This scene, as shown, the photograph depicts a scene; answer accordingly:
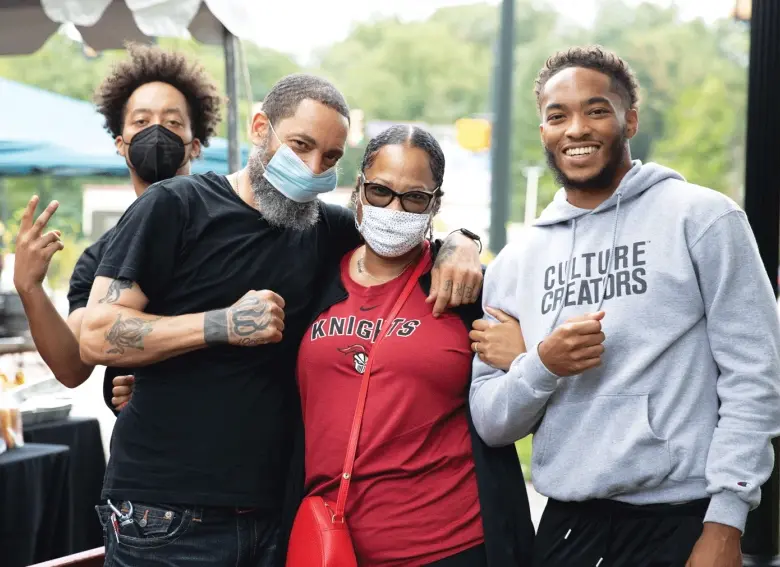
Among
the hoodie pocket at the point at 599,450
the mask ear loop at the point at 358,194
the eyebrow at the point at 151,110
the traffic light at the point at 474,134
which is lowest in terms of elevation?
the hoodie pocket at the point at 599,450

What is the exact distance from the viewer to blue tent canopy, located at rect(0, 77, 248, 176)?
9.49m

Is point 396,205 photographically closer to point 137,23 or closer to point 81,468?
point 81,468

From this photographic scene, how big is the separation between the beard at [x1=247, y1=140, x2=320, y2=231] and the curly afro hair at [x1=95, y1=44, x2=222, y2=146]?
38.1 inches

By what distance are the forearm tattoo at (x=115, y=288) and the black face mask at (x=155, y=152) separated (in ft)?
3.35

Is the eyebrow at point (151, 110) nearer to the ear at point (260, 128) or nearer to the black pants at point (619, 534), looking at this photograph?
the ear at point (260, 128)

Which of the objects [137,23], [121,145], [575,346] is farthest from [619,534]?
[137,23]

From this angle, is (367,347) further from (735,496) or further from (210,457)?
(735,496)

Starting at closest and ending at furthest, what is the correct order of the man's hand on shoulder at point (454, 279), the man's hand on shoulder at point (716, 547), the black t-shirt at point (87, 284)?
the man's hand on shoulder at point (716, 547) → the man's hand on shoulder at point (454, 279) → the black t-shirt at point (87, 284)

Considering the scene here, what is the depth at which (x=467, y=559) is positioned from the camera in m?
2.42

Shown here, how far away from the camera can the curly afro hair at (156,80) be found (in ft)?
11.4

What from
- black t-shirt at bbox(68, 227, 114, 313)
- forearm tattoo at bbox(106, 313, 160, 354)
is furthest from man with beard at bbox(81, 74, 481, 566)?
black t-shirt at bbox(68, 227, 114, 313)

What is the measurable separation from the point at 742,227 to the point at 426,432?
94 cm

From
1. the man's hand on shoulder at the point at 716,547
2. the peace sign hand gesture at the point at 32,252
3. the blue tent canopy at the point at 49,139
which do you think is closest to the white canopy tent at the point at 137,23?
the blue tent canopy at the point at 49,139

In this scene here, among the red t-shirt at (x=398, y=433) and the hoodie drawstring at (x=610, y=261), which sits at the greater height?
the hoodie drawstring at (x=610, y=261)
